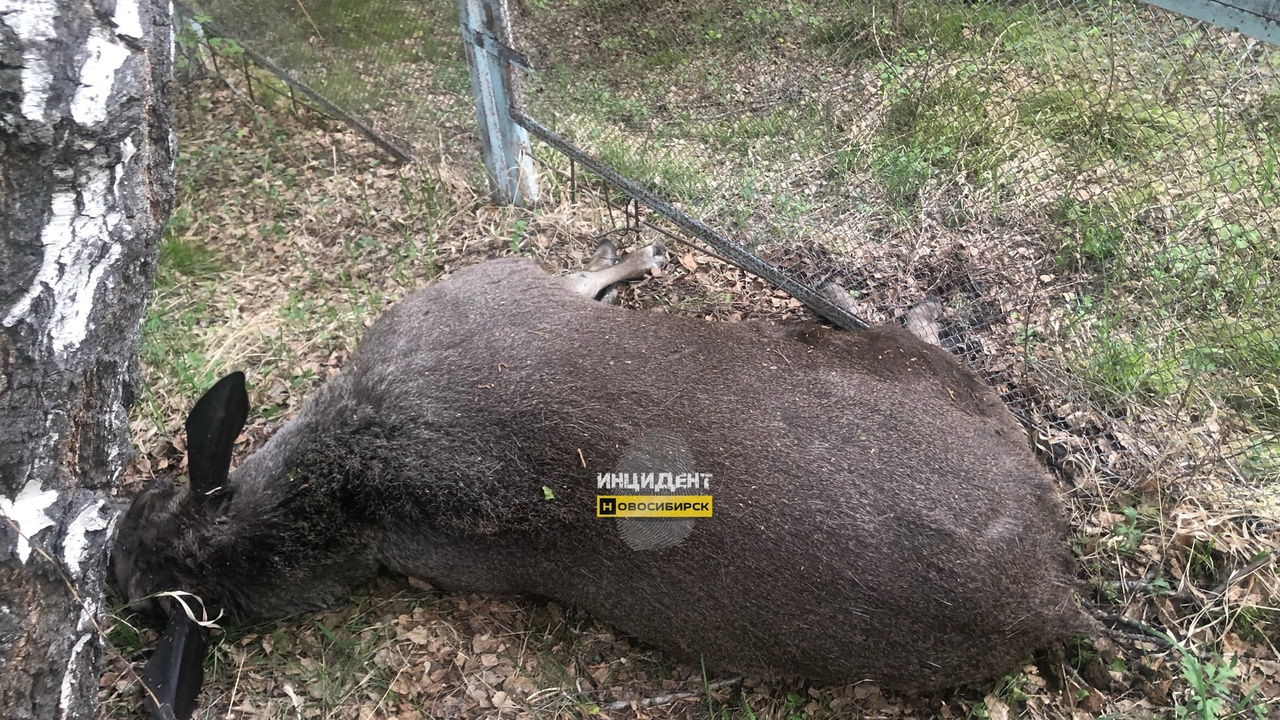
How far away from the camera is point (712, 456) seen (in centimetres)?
249

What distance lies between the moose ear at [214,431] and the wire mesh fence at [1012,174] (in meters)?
2.33

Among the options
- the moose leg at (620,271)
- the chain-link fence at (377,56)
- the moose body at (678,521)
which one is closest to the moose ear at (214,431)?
the moose body at (678,521)

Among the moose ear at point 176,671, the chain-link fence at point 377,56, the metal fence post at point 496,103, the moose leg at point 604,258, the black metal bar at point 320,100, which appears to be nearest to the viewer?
the moose ear at point 176,671

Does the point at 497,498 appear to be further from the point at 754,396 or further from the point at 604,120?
the point at 604,120

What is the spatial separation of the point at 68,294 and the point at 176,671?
1.50 m

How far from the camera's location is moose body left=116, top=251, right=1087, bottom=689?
2357 mm

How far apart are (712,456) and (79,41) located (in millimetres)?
1909

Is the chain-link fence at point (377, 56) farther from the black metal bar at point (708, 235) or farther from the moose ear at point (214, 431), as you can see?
the moose ear at point (214, 431)

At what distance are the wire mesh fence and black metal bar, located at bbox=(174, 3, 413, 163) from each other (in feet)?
4.58

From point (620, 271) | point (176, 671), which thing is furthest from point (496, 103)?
point (176, 671)

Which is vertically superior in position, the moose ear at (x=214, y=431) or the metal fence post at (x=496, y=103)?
the metal fence post at (x=496, y=103)

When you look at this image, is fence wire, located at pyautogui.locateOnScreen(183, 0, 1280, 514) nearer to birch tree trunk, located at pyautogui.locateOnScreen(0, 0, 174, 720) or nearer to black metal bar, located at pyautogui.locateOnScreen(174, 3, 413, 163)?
black metal bar, located at pyautogui.locateOnScreen(174, 3, 413, 163)

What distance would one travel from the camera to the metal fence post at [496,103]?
4082 millimetres

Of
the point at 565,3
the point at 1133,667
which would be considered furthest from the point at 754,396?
the point at 565,3
